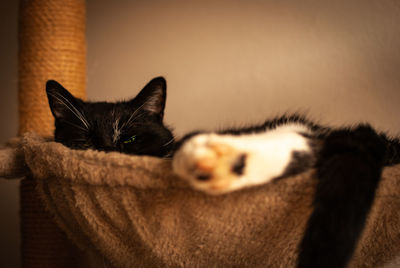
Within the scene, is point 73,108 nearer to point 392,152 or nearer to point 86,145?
point 86,145

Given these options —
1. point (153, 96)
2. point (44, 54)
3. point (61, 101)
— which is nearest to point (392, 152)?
point (153, 96)

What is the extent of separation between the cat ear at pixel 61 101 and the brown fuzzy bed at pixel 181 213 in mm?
237

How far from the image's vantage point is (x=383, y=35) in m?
1.40

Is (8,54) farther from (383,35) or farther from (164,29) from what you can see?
(383,35)

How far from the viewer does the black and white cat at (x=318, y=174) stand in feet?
1.68

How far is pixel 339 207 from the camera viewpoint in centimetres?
53

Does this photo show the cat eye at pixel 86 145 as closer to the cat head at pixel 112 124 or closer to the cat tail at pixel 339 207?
the cat head at pixel 112 124

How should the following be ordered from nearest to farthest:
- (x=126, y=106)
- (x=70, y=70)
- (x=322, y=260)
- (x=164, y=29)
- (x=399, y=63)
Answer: (x=322, y=260) < (x=126, y=106) < (x=70, y=70) < (x=399, y=63) < (x=164, y=29)

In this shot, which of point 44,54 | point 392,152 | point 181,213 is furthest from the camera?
point 44,54

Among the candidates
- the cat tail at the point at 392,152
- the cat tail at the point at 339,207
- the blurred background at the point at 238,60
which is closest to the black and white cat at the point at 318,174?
the cat tail at the point at 339,207

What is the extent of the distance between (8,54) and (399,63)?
6.59 ft

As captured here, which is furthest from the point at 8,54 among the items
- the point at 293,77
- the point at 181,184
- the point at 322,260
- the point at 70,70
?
the point at 322,260

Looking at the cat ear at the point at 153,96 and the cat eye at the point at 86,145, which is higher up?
the cat ear at the point at 153,96

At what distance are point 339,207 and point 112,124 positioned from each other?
65 cm
